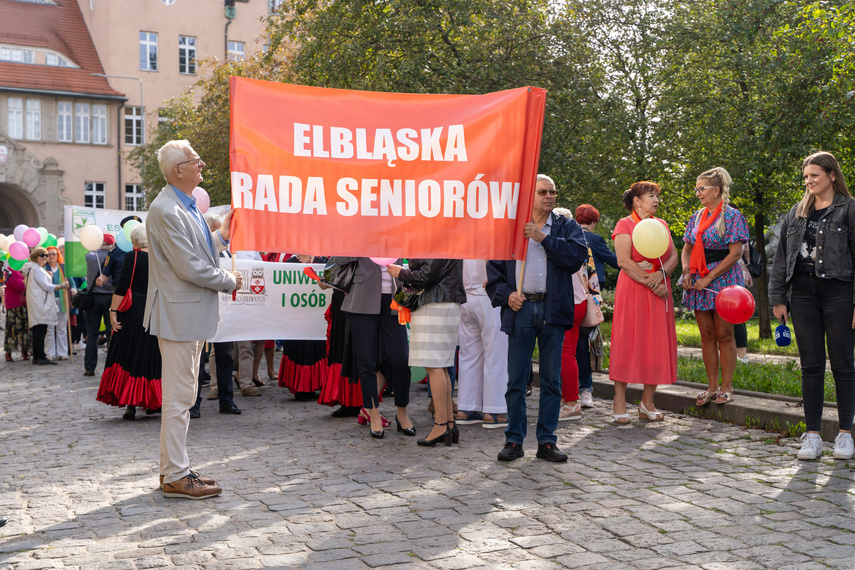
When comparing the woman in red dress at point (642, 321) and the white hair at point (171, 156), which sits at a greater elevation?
the white hair at point (171, 156)

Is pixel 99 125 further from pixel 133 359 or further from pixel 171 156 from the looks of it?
pixel 171 156

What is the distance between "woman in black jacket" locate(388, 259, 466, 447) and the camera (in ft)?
23.3

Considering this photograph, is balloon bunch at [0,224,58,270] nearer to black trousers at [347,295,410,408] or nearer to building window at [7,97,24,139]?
black trousers at [347,295,410,408]

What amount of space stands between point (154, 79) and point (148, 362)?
40294mm

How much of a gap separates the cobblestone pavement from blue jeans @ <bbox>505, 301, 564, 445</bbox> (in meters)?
0.28

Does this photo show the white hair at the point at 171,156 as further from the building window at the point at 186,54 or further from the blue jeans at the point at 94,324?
the building window at the point at 186,54

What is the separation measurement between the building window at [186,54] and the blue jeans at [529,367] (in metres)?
43.3

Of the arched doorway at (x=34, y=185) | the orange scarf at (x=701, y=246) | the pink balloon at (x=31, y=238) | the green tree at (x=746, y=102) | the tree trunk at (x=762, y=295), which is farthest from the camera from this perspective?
the arched doorway at (x=34, y=185)

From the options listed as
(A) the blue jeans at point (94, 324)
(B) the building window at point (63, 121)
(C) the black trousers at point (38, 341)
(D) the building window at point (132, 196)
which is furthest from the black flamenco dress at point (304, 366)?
(B) the building window at point (63, 121)

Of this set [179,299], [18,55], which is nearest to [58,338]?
[179,299]

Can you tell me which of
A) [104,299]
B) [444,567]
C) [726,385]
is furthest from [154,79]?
[444,567]

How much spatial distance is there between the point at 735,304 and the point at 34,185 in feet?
136

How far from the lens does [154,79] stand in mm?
45656

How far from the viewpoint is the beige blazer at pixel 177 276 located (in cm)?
548
